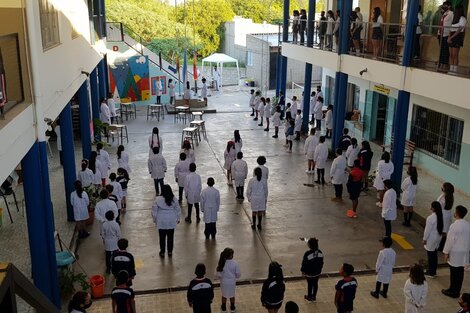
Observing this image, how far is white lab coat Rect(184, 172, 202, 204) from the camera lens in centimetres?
1118

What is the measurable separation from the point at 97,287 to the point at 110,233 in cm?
104

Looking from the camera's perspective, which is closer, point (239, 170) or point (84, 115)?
point (239, 170)

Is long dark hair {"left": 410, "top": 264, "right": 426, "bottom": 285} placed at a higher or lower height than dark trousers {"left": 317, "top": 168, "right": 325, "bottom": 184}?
higher

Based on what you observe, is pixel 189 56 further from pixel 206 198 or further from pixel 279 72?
pixel 206 198

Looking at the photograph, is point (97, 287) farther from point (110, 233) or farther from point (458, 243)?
point (458, 243)

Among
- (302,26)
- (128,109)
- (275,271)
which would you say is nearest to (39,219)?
(275,271)

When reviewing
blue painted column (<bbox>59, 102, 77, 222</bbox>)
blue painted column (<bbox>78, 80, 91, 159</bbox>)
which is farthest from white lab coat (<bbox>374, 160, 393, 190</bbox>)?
blue painted column (<bbox>78, 80, 91, 159</bbox>)

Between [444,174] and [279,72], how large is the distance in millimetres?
11559

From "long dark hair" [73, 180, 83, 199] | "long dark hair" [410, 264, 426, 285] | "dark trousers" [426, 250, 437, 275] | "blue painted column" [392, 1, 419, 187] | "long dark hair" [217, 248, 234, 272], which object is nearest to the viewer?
"long dark hair" [410, 264, 426, 285]

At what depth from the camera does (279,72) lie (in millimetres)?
24109

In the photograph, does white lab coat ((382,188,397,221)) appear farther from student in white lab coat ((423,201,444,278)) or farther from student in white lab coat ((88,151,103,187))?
student in white lab coat ((88,151,103,187))

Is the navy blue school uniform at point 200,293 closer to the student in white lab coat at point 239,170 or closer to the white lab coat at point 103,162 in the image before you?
the student in white lab coat at point 239,170

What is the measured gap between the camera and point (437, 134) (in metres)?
14.8

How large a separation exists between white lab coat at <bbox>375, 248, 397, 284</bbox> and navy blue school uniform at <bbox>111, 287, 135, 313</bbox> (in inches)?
161
